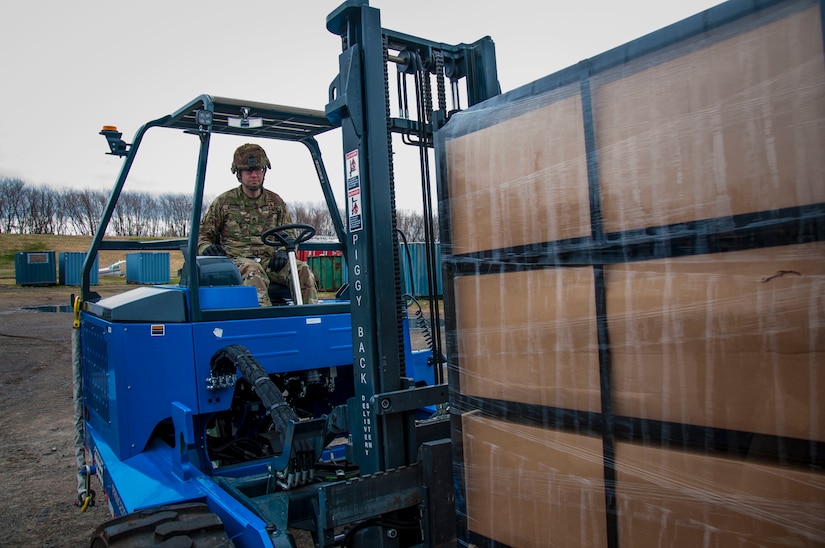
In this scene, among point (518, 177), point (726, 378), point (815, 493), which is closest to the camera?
point (815, 493)

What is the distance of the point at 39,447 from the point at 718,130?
746cm

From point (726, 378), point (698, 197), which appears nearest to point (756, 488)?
point (726, 378)

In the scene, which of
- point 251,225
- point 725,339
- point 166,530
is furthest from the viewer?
point 251,225

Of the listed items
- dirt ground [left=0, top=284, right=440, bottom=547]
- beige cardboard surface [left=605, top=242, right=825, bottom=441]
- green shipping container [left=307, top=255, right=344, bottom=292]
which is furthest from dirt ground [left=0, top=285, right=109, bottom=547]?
green shipping container [left=307, top=255, right=344, bottom=292]

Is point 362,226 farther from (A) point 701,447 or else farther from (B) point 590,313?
(A) point 701,447

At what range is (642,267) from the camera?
5.49 ft

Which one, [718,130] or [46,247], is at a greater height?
[46,247]

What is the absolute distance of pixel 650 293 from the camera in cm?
166

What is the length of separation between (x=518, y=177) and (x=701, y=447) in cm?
96

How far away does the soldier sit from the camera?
14.4 feet

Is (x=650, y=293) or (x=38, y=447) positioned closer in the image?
(x=650, y=293)

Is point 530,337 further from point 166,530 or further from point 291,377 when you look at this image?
point 291,377

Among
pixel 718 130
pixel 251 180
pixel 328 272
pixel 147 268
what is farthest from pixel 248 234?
pixel 147 268

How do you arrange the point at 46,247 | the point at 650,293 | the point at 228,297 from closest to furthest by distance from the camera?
the point at 650,293 → the point at 228,297 → the point at 46,247
